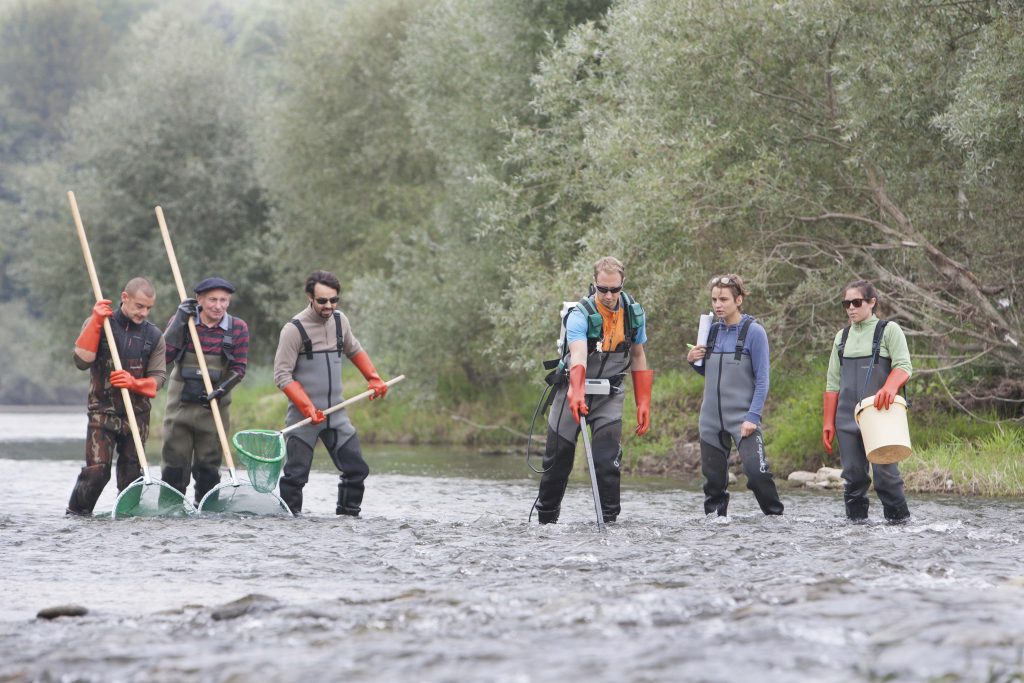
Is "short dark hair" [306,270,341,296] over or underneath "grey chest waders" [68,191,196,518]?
over

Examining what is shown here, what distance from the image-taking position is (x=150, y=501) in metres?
12.2

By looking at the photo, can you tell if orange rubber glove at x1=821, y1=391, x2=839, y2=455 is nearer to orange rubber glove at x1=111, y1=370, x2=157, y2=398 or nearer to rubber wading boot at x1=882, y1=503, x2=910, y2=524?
rubber wading boot at x1=882, y1=503, x2=910, y2=524

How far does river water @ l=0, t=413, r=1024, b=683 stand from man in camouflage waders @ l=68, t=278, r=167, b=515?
0.56 metres

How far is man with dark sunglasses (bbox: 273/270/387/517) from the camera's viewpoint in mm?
11961

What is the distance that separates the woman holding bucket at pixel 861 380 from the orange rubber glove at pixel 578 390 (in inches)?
78.4

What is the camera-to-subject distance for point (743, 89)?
62.4 feet

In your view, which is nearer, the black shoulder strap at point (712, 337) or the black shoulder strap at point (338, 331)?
the black shoulder strap at point (712, 337)

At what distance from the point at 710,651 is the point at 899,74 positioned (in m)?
12.7

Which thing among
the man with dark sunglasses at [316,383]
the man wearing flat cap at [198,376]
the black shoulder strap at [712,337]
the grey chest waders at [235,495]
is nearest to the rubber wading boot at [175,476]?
the man wearing flat cap at [198,376]

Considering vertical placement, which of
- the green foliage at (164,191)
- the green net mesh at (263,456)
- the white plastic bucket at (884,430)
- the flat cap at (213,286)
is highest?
the green foliage at (164,191)

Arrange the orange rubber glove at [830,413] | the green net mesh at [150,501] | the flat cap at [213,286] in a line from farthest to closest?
the flat cap at [213,286]
the green net mesh at [150,501]
the orange rubber glove at [830,413]

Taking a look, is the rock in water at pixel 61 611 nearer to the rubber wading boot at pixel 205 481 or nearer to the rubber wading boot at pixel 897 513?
the rubber wading boot at pixel 205 481

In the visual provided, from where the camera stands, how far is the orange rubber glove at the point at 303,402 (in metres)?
11.9

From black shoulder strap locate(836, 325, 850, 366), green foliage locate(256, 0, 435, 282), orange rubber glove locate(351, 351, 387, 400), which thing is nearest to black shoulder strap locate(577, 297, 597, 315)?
black shoulder strap locate(836, 325, 850, 366)
